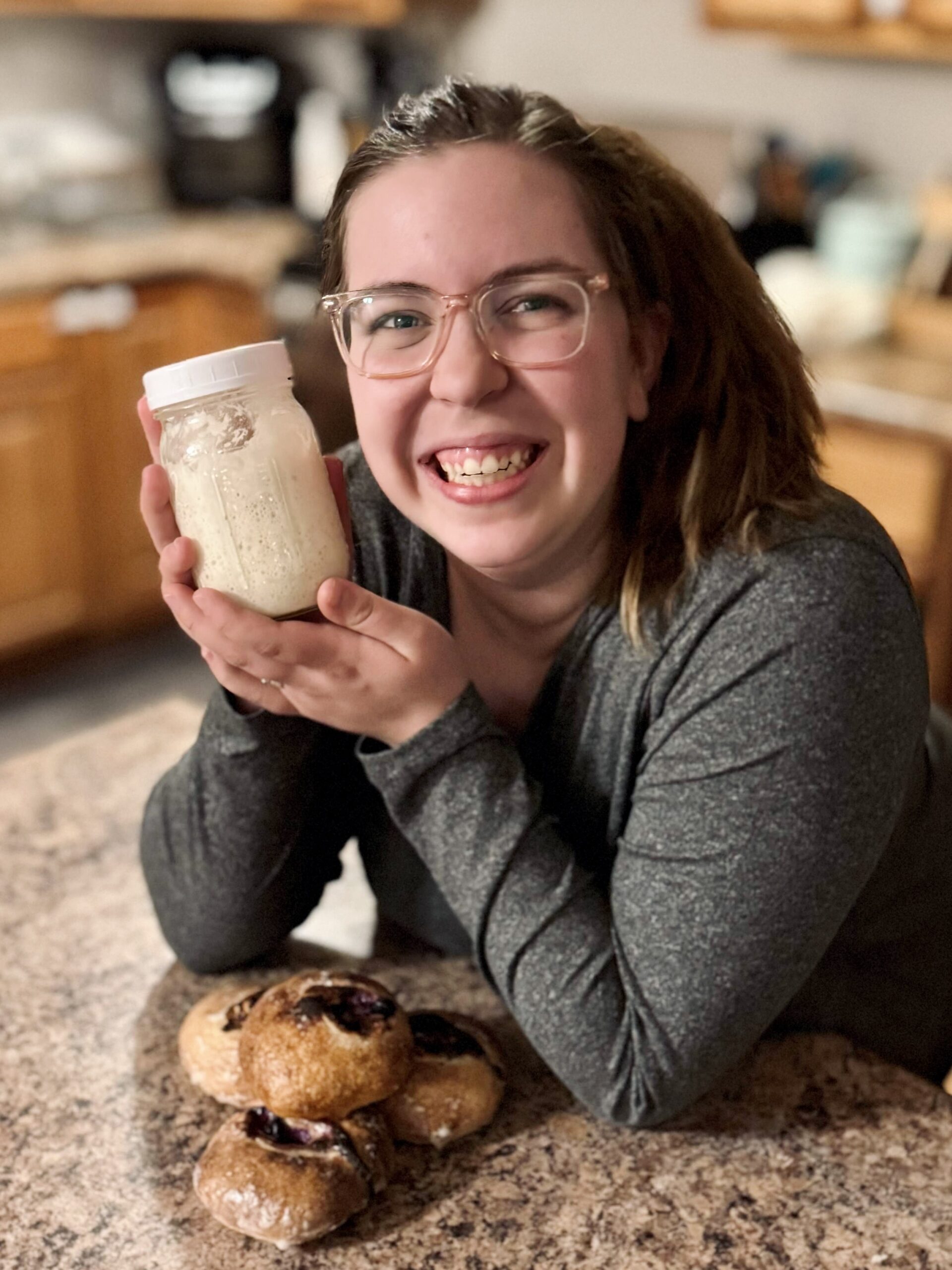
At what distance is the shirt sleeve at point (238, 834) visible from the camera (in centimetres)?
101

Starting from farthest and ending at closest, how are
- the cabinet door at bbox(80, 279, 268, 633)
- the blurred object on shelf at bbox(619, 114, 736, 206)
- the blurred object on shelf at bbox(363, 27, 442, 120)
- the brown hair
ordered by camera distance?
the blurred object on shelf at bbox(363, 27, 442, 120)
the blurred object on shelf at bbox(619, 114, 736, 206)
the cabinet door at bbox(80, 279, 268, 633)
the brown hair

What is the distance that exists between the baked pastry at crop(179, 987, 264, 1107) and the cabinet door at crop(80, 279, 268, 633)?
9.62ft

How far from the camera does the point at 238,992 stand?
0.92 m

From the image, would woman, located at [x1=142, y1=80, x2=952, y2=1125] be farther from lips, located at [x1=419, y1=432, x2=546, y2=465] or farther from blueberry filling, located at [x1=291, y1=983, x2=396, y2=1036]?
blueberry filling, located at [x1=291, y1=983, x2=396, y2=1036]

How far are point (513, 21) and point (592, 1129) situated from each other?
446 cm

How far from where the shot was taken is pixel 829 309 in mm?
2852

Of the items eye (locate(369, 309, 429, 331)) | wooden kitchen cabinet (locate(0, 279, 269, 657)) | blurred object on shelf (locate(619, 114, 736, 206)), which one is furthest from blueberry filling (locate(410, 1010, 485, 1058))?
blurred object on shelf (locate(619, 114, 736, 206))

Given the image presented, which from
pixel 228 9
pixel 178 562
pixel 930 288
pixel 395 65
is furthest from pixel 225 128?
pixel 178 562

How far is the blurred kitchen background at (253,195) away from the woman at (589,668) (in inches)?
65.3

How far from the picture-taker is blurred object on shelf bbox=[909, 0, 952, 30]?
9.91ft

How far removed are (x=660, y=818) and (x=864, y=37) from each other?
297cm

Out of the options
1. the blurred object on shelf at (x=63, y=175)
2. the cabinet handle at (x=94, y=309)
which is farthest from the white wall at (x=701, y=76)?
the blurred object on shelf at (x=63, y=175)

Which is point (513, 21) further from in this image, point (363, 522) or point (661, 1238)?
point (661, 1238)

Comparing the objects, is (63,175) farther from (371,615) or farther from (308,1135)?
(308,1135)
